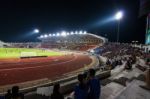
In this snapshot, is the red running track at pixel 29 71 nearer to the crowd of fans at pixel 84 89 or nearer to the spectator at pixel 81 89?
the crowd of fans at pixel 84 89

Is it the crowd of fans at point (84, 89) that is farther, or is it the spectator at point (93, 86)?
the spectator at point (93, 86)

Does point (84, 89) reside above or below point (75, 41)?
below

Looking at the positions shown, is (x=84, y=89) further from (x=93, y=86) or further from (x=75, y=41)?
(x=75, y=41)

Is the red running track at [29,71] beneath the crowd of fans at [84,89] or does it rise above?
beneath

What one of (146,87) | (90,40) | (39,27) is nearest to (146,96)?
(146,87)

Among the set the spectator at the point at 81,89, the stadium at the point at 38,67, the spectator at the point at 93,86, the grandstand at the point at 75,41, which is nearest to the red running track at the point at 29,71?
the stadium at the point at 38,67

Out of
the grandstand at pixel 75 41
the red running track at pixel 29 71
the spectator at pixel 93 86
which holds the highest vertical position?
the grandstand at pixel 75 41

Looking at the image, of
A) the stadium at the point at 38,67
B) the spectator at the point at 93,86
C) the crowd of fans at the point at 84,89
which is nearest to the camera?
the crowd of fans at the point at 84,89

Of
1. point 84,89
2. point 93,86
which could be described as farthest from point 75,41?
point 84,89

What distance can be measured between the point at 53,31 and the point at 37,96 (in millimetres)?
88082

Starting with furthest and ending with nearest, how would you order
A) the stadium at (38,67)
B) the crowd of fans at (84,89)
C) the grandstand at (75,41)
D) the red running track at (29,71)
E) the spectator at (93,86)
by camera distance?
the grandstand at (75,41)
the red running track at (29,71)
the stadium at (38,67)
the spectator at (93,86)
the crowd of fans at (84,89)

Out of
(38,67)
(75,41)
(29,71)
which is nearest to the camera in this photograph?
(29,71)

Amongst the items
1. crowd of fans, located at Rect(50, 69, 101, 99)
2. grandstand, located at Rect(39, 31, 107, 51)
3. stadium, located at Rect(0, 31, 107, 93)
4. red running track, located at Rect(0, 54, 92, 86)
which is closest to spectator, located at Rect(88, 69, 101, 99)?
crowd of fans, located at Rect(50, 69, 101, 99)

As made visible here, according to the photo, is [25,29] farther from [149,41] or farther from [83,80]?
[83,80]
